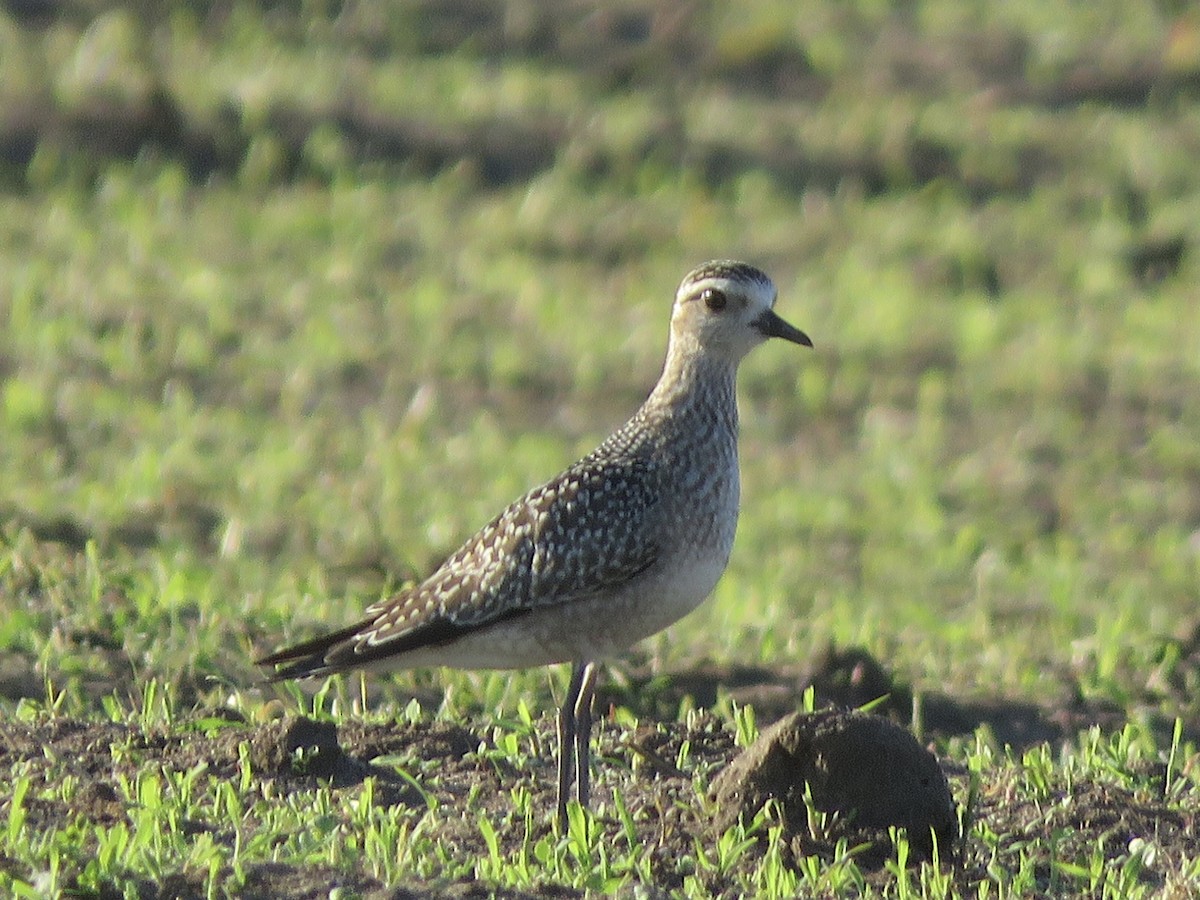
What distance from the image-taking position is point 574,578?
5.89 meters

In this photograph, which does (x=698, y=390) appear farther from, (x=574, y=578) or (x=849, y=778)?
(x=849, y=778)

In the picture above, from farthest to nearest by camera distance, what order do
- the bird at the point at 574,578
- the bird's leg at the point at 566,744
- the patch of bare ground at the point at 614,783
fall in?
the bird at the point at 574,578 < the bird's leg at the point at 566,744 < the patch of bare ground at the point at 614,783

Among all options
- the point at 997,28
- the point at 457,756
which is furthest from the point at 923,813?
the point at 997,28

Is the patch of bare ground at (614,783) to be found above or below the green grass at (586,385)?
below

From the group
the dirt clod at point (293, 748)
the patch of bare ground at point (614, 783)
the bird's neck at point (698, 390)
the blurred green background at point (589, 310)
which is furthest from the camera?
the blurred green background at point (589, 310)

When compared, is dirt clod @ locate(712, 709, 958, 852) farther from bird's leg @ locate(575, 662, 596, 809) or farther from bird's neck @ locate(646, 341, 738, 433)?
bird's neck @ locate(646, 341, 738, 433)

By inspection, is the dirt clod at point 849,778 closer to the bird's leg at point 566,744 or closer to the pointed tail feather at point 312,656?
the bird's leg at point 566,744

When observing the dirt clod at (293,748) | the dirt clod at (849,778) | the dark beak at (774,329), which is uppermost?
the dark beak at (774,329)

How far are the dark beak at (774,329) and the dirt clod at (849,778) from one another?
1555 mm

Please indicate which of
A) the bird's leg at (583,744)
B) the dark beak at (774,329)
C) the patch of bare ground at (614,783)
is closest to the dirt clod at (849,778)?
the patch of bare ground at (614,783)

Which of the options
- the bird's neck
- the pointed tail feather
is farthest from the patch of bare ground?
the bird's neck

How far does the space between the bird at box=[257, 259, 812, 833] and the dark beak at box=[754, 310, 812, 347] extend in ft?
1.47

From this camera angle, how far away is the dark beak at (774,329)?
21.1 ft

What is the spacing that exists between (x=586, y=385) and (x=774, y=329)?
491 cm
